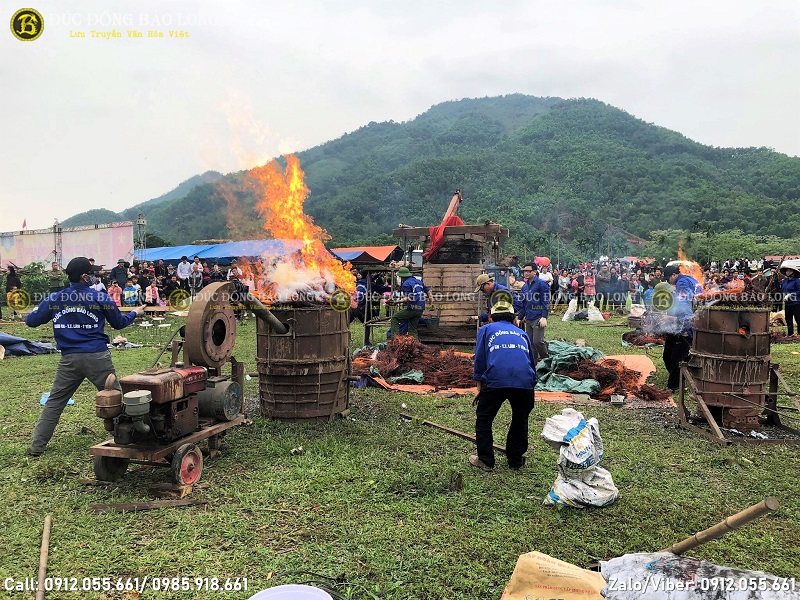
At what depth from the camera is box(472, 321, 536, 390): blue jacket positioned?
18.3ft

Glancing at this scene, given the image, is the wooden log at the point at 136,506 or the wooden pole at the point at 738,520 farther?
the wooden log at the point at 136,506

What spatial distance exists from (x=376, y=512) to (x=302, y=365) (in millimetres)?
2930

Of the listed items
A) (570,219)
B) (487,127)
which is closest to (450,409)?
(570,219)

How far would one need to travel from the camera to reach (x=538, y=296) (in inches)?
431

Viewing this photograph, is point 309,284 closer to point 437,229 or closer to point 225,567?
point 225,567

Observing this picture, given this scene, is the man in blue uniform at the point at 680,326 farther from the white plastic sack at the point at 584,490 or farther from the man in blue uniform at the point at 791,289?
the man in blue uniform at the point at 791,289

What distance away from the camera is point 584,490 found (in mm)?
4816

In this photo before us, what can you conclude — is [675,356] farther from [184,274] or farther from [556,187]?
[556,187]

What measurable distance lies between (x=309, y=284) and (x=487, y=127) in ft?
396

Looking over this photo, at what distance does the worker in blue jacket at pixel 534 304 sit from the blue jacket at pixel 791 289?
24.5ft

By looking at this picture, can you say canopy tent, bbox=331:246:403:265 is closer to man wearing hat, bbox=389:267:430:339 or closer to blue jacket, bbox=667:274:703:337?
man wearing hat, bbox=389:267:430:339

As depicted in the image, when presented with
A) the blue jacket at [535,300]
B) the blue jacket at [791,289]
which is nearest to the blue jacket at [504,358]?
the blue jacket at [535,300]

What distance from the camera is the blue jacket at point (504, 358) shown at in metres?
5.57

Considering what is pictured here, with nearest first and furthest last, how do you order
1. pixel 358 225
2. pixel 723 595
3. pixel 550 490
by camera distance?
pixel 723 595, pixel 550 490, pixel 358 225
